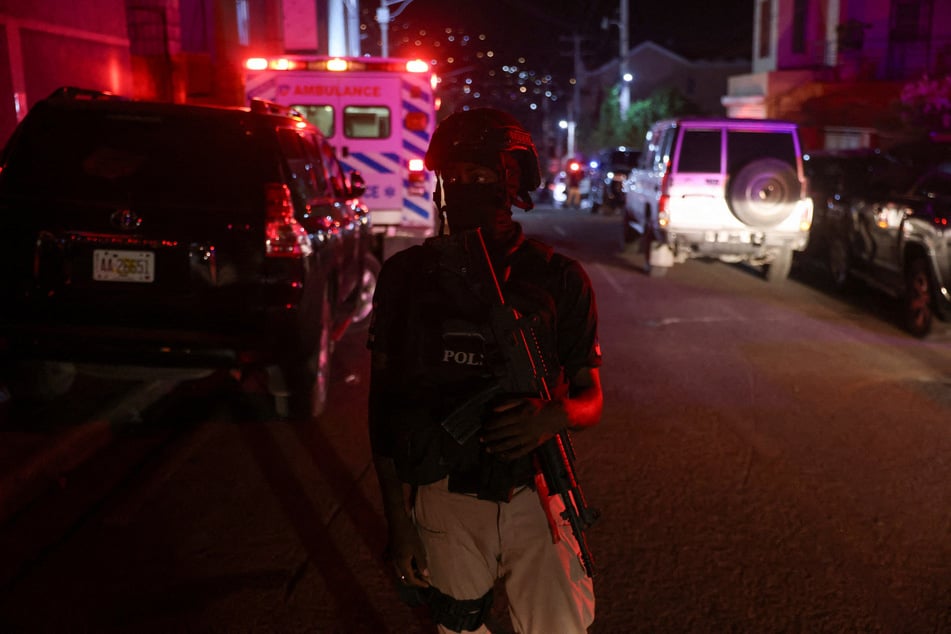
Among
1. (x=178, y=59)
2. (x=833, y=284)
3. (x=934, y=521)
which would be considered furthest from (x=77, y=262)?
(x=178, y=59)

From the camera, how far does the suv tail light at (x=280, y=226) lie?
18.3ft

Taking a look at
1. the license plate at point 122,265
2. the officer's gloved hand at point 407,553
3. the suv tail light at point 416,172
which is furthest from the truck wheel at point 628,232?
the officer's gloved hand at point 407,553

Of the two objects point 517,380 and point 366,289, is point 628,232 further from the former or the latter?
point 517,380

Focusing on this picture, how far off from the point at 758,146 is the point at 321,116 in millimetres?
5784

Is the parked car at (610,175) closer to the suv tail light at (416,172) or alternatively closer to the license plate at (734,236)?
the license plate at (734,236)

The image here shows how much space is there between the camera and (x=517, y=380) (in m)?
2.28

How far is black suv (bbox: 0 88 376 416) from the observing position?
5.41m

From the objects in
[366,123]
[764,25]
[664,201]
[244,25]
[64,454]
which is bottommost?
[64,454]

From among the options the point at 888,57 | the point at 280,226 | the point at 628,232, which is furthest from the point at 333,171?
the point at 888,57

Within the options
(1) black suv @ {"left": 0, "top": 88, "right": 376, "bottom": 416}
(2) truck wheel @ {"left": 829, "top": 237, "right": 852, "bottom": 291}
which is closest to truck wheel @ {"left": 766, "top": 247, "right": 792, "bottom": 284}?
(2) truck wheel @ {"left": 829, "top": 237, "right": 852, "bottom": 291}

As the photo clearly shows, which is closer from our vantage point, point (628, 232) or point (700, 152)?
point (700, 152)

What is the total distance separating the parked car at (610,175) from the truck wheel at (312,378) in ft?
55.9

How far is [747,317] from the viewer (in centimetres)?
1064

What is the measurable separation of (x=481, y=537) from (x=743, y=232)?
10.8m
